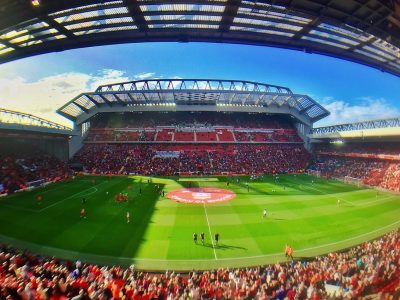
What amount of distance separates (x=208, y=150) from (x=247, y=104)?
1748 cm

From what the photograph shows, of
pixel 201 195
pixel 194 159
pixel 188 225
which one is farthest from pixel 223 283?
pixel 194 159

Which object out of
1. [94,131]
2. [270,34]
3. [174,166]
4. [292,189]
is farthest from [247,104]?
[270,34]

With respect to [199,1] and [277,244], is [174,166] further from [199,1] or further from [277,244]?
[199,1]

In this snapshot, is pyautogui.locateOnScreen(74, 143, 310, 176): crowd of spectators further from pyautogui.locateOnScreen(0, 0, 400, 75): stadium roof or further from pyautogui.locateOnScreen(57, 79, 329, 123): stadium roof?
pyautogui.locateOnScreen(0, 0, 400, 75): stadium roof

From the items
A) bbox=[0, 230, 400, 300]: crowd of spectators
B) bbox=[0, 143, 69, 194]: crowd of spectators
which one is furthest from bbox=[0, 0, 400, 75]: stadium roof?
bbox=[0, 143, 69, 194]: crowd of spectators

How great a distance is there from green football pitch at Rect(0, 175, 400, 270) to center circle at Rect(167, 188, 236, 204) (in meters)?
1.34

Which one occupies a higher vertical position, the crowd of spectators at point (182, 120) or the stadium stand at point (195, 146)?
the crowd of spectators at point (182, 120)

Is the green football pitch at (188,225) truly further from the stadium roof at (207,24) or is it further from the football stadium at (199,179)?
the stadium roof at (207,24)

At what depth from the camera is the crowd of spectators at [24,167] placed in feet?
119

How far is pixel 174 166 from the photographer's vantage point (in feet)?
189

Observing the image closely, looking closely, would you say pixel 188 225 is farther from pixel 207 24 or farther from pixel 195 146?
pixel 195 146

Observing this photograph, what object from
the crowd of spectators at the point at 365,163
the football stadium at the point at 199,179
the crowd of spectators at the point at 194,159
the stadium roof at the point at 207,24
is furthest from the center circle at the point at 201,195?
the crowd of spectators at the point at 365,163

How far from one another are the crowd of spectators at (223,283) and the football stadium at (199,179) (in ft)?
0.32

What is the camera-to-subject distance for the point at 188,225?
77.2ft
